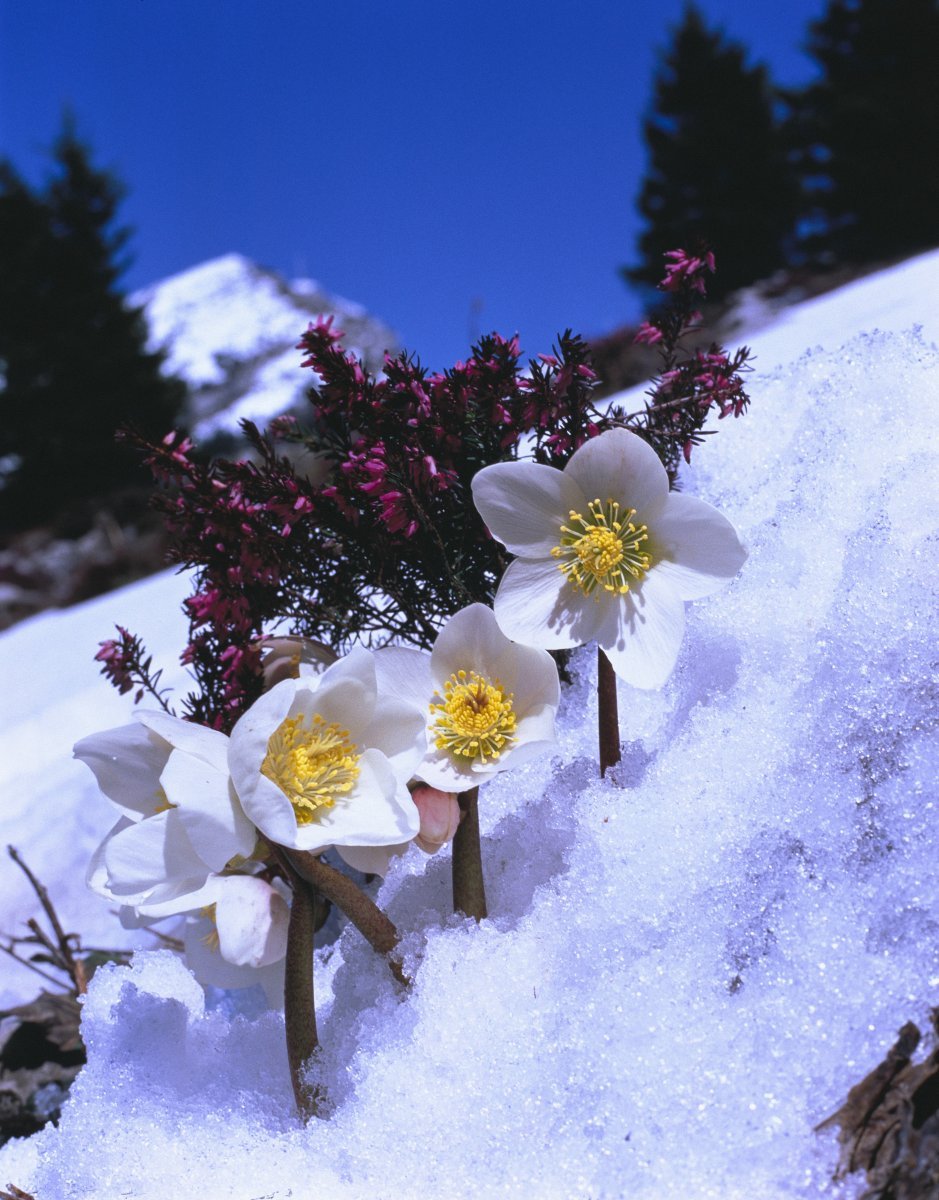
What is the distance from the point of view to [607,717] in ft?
2.96

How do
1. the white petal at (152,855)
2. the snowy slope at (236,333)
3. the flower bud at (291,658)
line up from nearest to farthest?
the white petal at (152,855)
the flower bud at (291,658)
the snowy slope at (236,333)

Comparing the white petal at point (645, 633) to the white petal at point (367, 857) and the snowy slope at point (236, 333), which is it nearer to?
the white petal at point (367, 857)

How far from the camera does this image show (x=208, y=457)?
3.58 ft

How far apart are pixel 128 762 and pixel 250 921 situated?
0.17 meters

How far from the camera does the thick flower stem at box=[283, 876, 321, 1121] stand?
2.67 ft

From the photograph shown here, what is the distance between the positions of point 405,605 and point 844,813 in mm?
518

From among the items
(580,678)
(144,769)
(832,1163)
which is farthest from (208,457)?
(832,1163)

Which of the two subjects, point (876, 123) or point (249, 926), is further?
point (876, 123)

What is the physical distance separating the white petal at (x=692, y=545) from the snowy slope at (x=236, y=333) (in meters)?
16.7

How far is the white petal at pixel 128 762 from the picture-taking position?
2.75 feet

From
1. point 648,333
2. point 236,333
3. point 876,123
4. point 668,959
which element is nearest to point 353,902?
point 668,959

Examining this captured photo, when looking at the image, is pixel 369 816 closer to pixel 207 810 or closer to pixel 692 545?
pixel 207 810

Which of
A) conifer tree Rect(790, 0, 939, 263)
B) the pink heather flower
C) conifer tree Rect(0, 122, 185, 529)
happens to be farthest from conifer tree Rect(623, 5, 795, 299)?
the pink heather flower

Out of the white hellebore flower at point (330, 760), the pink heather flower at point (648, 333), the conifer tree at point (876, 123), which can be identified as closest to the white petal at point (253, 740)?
the white hellebore flower at point (330, 760)
